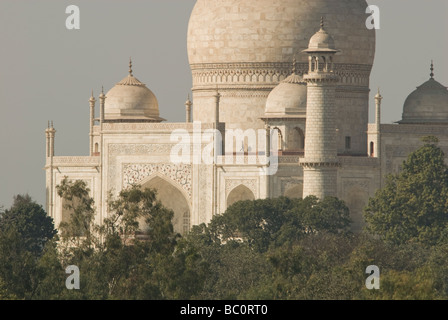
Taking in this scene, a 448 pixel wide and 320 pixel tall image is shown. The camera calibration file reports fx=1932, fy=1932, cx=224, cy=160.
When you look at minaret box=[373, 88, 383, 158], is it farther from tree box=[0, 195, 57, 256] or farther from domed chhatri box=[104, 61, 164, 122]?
tree box=[0, 195, 57, 256]

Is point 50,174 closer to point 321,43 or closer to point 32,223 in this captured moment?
point 32,223

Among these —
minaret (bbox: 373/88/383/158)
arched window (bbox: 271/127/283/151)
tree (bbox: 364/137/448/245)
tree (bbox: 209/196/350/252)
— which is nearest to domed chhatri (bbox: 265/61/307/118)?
arched window (bbox: 271/127/283/151)

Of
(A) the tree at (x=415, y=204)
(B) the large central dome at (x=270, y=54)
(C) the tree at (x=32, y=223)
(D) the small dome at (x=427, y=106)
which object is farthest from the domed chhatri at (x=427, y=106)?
(C) the tree at (x=32, y=223)

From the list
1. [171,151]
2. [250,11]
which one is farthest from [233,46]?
[171,151]

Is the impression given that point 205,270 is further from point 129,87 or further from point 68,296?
point 129,87

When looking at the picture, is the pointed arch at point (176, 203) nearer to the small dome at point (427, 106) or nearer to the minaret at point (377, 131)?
the minaret at point (377, 131)
